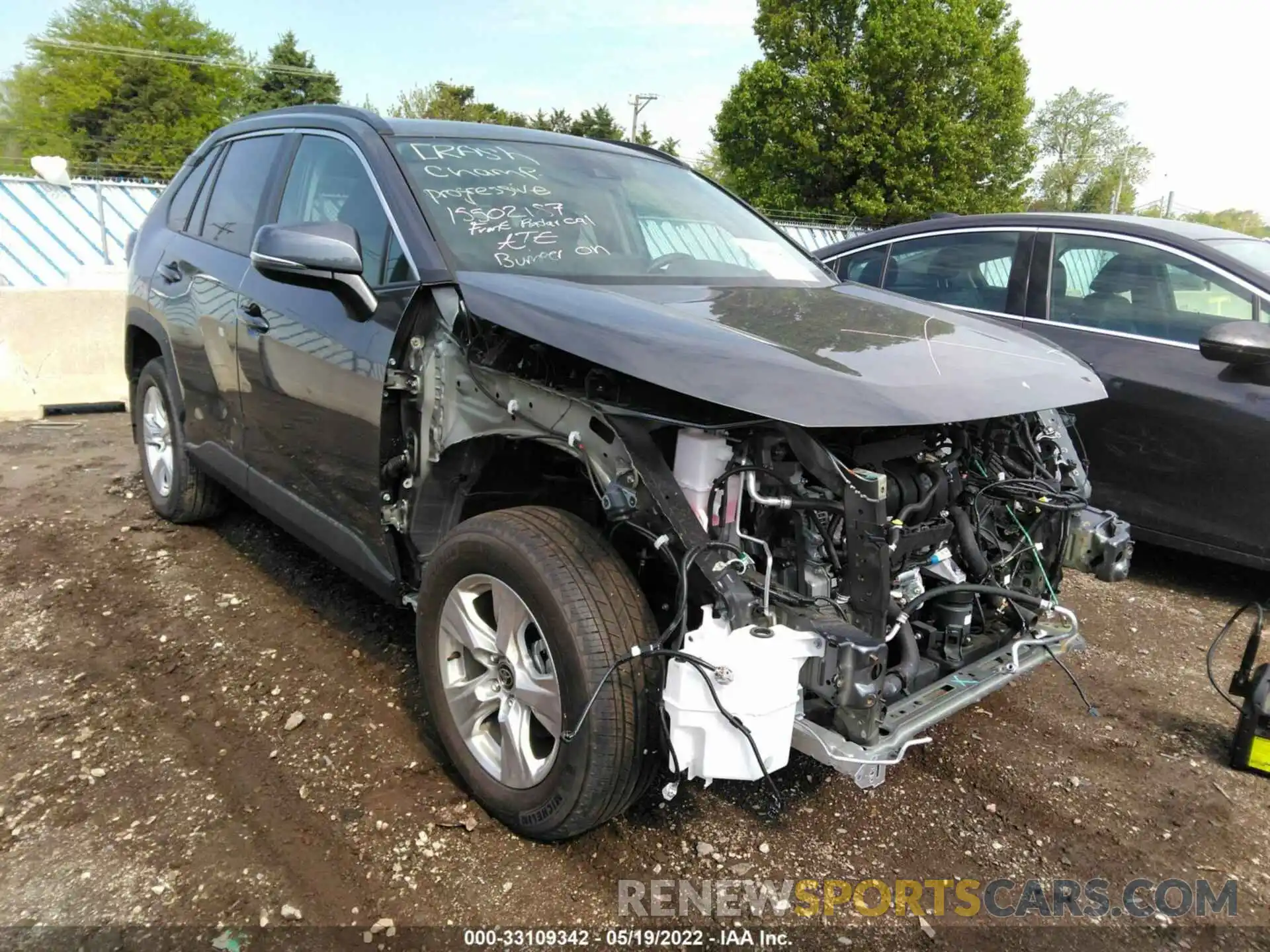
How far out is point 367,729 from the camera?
295cm

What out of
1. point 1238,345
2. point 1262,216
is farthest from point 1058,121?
point 1238,345

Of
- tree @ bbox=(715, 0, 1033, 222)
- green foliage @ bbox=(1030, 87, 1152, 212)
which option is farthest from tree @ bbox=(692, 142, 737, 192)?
green foliage @ bbox=(1030, 87, 1152, 212)

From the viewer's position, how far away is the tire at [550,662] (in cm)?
207

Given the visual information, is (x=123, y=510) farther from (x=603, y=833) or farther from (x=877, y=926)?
(x=877, y=926)

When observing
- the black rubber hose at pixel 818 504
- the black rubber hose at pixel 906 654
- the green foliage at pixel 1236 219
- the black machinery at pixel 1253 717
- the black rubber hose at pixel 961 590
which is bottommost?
the black machinery at pixel 1253 717

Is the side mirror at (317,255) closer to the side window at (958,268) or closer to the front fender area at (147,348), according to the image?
the front fender area at (147,348)

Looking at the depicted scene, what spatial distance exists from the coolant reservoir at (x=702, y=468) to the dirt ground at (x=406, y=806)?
1.03 m

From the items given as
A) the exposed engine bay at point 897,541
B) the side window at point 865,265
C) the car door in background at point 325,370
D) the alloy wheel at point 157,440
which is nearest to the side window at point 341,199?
the car door in background at point 325,370

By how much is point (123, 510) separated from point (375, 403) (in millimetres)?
3283

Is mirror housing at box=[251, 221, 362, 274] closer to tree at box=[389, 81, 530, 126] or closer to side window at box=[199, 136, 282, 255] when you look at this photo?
side window at box=[199, 136, 282, 255]

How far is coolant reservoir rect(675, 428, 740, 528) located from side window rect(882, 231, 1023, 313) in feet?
11.3

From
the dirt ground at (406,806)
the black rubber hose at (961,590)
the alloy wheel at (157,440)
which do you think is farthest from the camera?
the alloy wheel at (157,440)

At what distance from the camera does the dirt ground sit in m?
2.19

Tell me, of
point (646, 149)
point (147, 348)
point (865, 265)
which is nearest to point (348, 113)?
point (646, 149)
